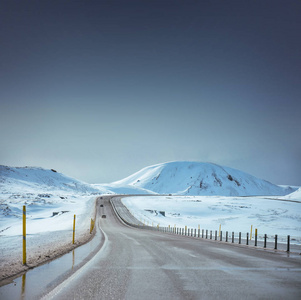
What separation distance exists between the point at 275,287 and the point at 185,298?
7.62ft

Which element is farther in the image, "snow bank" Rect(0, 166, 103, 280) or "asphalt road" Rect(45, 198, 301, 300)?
"snow bank" Rect(0, 166, 103, 280)

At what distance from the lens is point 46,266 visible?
8828 mm

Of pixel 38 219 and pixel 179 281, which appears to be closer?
pixel 179 281

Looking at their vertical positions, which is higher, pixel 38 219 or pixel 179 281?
pixel 179 281

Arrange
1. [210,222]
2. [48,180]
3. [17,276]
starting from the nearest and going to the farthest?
[17,276], [210,222], [48,180]

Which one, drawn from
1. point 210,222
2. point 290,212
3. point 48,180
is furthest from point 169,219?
point 48,180

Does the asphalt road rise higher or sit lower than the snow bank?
higher

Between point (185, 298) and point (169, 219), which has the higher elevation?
point (185, 298)

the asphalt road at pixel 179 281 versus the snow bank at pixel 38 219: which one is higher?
the asphalt road at pixel 179 281

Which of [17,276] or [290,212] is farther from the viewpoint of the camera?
[290,212]

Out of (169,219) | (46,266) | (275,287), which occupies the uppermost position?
(275,287)

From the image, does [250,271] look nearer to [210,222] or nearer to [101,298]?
[101,298]

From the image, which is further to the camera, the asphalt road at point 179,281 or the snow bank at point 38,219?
the snow bank at point 38,219

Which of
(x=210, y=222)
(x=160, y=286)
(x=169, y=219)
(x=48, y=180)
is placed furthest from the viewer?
(x=48, y=180)
